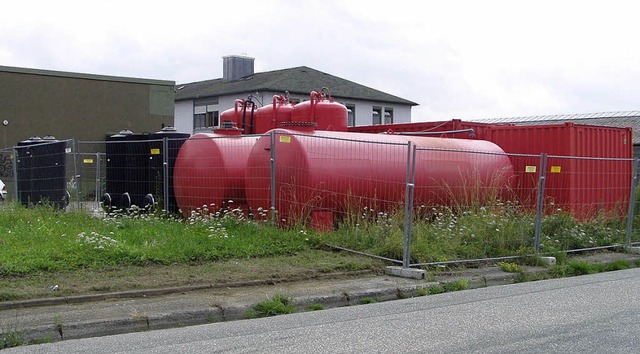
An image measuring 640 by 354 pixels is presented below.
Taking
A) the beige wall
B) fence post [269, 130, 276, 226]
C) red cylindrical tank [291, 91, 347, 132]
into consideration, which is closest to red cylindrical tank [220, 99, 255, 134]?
red cylindrical tank [291, 91, 347, 132]

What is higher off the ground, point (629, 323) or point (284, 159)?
point (284, 159)

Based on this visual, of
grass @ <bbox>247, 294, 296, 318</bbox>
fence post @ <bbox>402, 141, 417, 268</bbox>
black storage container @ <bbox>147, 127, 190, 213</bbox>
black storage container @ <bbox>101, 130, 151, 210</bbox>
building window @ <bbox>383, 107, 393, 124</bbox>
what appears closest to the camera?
grass @ <bbox>247, 294, 296, 318</bbox>

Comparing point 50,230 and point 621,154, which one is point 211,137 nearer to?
point 50,230

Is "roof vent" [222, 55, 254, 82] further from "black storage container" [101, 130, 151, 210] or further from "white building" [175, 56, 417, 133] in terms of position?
"black storage container" [101, 130, 151, 210]

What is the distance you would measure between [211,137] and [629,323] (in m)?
8.87

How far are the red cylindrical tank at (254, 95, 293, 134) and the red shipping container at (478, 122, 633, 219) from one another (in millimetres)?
4892

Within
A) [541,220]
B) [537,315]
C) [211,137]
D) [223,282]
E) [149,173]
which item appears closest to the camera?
[537,315]

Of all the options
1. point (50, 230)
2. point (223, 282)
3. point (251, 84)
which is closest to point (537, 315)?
point (223, 282)

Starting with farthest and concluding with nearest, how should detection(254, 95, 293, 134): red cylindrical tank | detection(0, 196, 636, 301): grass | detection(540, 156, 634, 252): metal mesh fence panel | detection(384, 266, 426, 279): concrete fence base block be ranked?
detection(254, 95, 293, 134): red cylindrical tank → detection(540, 156, 634, 252): metal mesh fence panel → detection(384, 266, 426, 279): concrete fence base block → detection(0, 196, 636, 301): grass

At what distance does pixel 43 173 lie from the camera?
17219mm

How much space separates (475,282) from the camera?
36.2 ft

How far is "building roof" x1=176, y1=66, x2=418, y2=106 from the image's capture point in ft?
147

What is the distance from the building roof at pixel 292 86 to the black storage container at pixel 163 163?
2726 centimetres

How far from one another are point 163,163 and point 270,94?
93.7 feet
